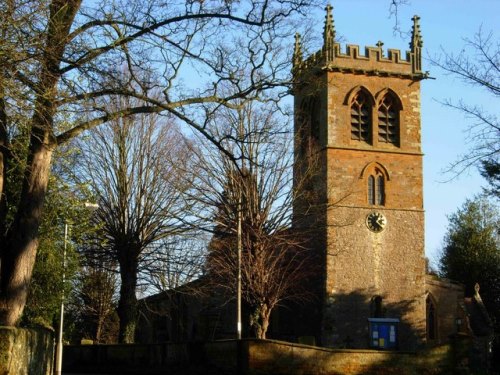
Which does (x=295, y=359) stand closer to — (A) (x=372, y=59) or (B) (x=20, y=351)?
(B) (x=20, y=351)

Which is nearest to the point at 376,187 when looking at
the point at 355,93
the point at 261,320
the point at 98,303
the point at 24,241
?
the point at 355,93

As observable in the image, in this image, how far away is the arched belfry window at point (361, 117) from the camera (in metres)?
42.5

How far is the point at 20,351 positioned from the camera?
11.7 meters

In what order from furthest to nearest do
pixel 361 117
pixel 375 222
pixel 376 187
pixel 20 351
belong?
pixel 361 117 → pixel 376 187 → pixel 375 222 → pixel 20 351

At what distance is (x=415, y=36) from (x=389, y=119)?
4.71 metres

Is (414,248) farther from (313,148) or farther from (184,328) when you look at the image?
(184,328)

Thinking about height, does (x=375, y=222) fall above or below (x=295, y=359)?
above

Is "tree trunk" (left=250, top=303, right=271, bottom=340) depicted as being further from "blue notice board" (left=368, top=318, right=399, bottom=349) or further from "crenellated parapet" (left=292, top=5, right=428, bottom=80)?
"crenellated parapet" (left=292, top=5, right=428, bottom=80)

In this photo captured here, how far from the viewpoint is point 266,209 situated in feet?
115

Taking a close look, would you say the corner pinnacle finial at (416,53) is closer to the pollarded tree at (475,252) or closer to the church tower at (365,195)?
the church tower at (365,195)

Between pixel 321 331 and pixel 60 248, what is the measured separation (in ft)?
61.1

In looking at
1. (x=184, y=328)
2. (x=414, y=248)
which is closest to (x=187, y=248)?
(x=414, y=248)

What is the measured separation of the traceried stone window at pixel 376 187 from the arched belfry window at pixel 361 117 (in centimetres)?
186

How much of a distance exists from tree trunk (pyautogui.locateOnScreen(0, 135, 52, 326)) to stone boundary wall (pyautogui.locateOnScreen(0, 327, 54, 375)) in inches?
18.7
